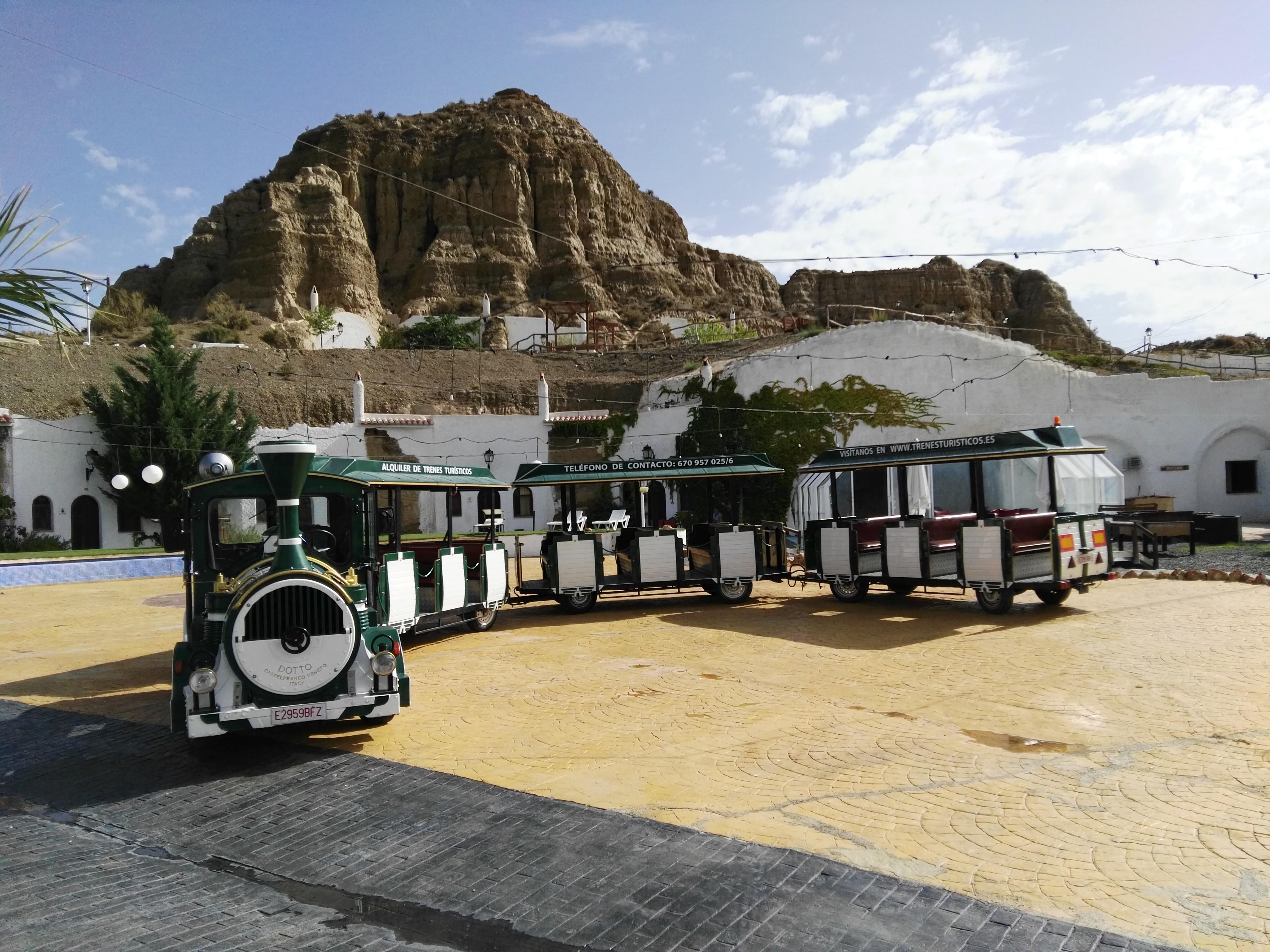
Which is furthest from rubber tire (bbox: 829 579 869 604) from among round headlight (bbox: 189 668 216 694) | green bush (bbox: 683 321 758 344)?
green bush (bbox: 683 321 758 344)

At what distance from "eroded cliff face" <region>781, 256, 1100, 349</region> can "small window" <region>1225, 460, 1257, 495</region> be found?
6920cm

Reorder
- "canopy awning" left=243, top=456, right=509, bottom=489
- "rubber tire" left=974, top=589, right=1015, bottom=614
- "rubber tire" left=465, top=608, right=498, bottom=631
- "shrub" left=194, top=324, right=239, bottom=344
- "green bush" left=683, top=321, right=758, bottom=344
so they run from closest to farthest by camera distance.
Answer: "canopy awning" left=243, top=456, right=509, bottom=489
"rubber tire" left=974, top=589, right=1015, bottom=614
"rubber tire" left=465, top=608, right=498, bottom=631
"shrub" left=194, top=324, right=239, bottom=344
"green bush" left=683, top=321, right=758, bottom=344

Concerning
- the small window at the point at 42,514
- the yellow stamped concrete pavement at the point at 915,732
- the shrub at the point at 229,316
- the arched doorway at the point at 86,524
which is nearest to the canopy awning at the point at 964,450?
the yellow stamped concrete pavement at the point at 915,732

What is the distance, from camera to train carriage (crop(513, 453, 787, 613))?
1431 cm

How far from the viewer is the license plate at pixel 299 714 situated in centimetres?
654

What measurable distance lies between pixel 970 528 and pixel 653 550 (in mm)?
4964

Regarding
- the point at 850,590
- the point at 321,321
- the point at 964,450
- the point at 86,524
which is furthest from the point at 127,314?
the point at 964,450

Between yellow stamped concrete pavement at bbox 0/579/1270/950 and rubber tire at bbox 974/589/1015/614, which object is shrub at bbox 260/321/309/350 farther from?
rubber tire at bbox 974/589/1015/614

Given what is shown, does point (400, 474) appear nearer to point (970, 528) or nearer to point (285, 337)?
point (970, 528)

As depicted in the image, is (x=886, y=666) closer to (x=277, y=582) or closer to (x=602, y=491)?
(x=277, y=582)

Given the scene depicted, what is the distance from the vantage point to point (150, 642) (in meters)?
13.3

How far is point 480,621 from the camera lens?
1309 cm

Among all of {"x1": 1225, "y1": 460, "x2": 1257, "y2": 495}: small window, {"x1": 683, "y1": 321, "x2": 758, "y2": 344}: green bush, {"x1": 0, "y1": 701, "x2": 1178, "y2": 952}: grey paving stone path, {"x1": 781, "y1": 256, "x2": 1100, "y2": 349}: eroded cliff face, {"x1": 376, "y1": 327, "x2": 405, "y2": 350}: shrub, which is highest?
{"x1": 781, "y1": 256, "x2": 1100, "y2": 349}: eroded cliff face

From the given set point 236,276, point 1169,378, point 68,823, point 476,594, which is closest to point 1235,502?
point 1169,378
